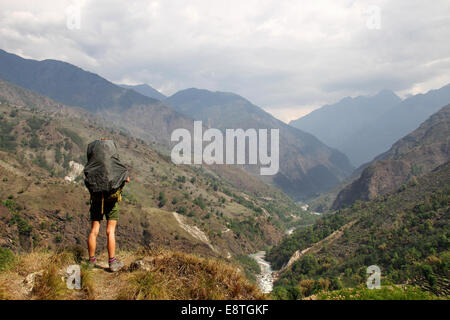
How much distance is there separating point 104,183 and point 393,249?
171ft

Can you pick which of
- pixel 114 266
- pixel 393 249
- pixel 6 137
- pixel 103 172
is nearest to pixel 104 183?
pixel 103 172

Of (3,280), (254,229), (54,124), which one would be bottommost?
(254,229)

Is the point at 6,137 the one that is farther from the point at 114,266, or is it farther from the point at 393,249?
the point at 393,249

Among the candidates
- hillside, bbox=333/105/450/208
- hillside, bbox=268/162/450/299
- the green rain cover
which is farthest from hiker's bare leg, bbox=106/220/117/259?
hillside, bbox=333/105/450/208

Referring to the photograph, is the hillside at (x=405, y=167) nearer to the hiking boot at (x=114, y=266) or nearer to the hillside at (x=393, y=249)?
the hillside at (x=393, y=249)

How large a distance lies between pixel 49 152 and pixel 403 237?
376 ft

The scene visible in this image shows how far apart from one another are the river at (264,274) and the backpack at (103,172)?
2141 inches

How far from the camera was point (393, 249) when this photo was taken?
4572 centimetres

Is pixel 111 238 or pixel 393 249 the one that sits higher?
pixel 111 238

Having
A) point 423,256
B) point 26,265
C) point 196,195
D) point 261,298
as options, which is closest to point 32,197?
point 26,265

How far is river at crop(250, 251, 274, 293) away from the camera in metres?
61.7
